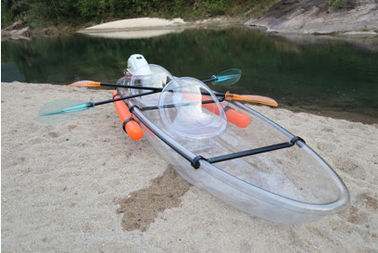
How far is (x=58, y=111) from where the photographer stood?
3.15 metres

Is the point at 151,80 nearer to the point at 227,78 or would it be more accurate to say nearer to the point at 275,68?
the point at 227,78

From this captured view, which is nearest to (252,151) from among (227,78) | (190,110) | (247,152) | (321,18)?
(247,152)

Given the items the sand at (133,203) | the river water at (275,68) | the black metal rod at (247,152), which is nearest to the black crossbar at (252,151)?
the black metal rod at (247,152)

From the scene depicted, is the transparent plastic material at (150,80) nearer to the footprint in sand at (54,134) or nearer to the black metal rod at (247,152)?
the footprint in sand at (54,134)

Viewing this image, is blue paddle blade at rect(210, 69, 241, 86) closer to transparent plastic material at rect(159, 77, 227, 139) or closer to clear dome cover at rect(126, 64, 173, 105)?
clear dome cover at rect(126, 64, 173, 105)

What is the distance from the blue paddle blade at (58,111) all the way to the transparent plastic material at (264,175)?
822mm

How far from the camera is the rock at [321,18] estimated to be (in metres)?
13.4

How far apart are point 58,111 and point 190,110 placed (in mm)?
1745

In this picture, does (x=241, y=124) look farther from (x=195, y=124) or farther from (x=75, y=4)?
(x=75, y=4)

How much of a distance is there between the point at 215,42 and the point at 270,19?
7175 millimetres

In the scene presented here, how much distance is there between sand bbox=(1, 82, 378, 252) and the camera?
2.12 meters

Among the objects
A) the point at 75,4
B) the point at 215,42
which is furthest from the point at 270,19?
the point at 75,4

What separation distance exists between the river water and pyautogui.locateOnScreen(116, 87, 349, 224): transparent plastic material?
2928 mm

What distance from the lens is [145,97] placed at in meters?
4.04
